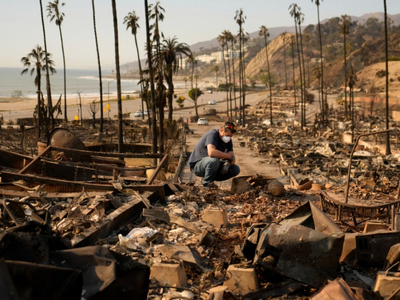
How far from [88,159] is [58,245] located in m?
7.21

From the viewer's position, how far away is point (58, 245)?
4.21 metres

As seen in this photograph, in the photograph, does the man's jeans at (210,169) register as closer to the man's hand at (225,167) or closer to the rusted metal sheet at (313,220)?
the man's hand at (225,167)

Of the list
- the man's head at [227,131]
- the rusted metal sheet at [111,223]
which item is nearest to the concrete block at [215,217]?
the rusted metal sheet at [111,223]

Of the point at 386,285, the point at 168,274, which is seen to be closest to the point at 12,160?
the point at 168,274

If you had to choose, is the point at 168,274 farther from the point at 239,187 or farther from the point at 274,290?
the point at 239,187

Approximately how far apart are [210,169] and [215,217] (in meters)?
1.96

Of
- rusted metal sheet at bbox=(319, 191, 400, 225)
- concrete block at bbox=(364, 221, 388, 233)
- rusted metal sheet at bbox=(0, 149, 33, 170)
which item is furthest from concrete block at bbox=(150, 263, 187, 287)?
rusted metal sheet at bbox=(0, 149, 33, 170)

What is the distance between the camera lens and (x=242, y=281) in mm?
4836

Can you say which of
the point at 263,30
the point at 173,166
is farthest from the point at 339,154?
the point at 263,30

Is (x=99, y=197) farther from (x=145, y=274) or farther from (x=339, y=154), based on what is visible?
(x=339, y=154)

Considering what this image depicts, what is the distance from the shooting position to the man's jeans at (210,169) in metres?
8.81

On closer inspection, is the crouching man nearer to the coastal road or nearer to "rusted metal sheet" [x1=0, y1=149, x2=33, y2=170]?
"rusted metal sheet" [x1=0, y1=149, x2=33, y2=170]

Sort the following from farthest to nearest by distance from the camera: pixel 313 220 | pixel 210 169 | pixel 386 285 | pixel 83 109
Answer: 1. pixel 83 109
2. pixel 210 169
3. pixel 313 220
4. pixel 386 285

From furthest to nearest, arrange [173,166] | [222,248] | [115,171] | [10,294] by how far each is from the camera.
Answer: [173,166], [115,171], [222,248], [10,294]
